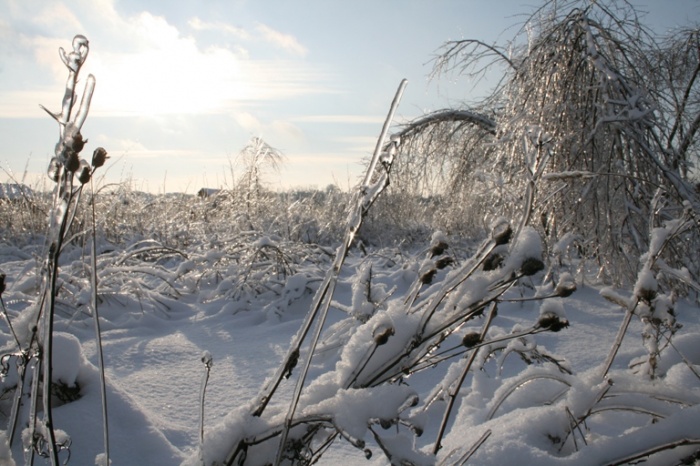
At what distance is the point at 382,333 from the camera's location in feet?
2.42

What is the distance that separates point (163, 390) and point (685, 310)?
292 centimetres

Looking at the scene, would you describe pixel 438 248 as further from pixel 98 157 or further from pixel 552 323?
pixel 98 157

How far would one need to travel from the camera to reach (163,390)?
2021 mm

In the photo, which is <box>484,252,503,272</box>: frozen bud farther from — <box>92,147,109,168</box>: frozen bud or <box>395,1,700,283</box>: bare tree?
<box>395,1,700,283</box>: bare tree

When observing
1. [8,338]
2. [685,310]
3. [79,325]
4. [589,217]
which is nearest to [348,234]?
[8,338]

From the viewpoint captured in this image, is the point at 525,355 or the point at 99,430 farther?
the point at 525,355

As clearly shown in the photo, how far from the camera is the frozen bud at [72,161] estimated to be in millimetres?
727

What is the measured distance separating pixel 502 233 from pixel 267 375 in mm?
1633

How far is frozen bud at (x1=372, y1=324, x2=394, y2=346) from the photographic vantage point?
2.40ft

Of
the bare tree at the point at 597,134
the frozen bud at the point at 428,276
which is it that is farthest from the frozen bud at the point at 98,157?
the bare tree at the point at 597,134

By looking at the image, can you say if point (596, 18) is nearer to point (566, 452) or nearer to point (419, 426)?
point (566, 452)

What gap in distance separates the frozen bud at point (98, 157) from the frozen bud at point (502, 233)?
62cm

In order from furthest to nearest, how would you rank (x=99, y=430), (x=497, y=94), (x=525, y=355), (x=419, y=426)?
(x=497, y=94)
(x=525, y=355)
(x=99, y=430)
(x=419, y=426)

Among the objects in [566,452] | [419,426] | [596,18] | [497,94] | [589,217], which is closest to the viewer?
[419,426]
